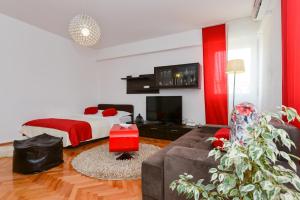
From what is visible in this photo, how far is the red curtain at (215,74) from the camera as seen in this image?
4.07m

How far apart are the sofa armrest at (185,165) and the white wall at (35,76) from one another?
4.37 meters

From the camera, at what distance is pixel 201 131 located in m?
2.86

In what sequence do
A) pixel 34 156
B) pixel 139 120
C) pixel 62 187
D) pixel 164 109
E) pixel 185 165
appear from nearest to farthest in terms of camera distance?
pixel 185 165 → pixel 62 187 → pixel 34 156 → pixel 164 109 → pixel 139 120

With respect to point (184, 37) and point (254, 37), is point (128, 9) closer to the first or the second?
point (184, 37)

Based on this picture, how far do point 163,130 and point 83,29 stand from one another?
2837 millimetres

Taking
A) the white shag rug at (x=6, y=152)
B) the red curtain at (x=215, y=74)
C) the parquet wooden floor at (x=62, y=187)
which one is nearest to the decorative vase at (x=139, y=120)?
the red curtain at (x=215, y=74)

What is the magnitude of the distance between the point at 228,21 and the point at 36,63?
16.1 ft

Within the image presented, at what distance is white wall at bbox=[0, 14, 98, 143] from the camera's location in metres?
4.12

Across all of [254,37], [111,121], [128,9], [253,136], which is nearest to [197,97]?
[254,37]

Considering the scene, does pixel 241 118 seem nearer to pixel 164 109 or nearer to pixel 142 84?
pixel 164 109

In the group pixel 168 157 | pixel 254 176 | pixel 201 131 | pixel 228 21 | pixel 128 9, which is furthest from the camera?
pixel 228 21

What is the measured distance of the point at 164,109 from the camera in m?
4.69

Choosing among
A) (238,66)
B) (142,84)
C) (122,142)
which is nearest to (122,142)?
(122,142)

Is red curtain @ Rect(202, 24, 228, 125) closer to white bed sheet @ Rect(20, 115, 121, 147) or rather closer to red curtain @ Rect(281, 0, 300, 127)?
red curtain @ Rect(281, 0, 300, 127)
